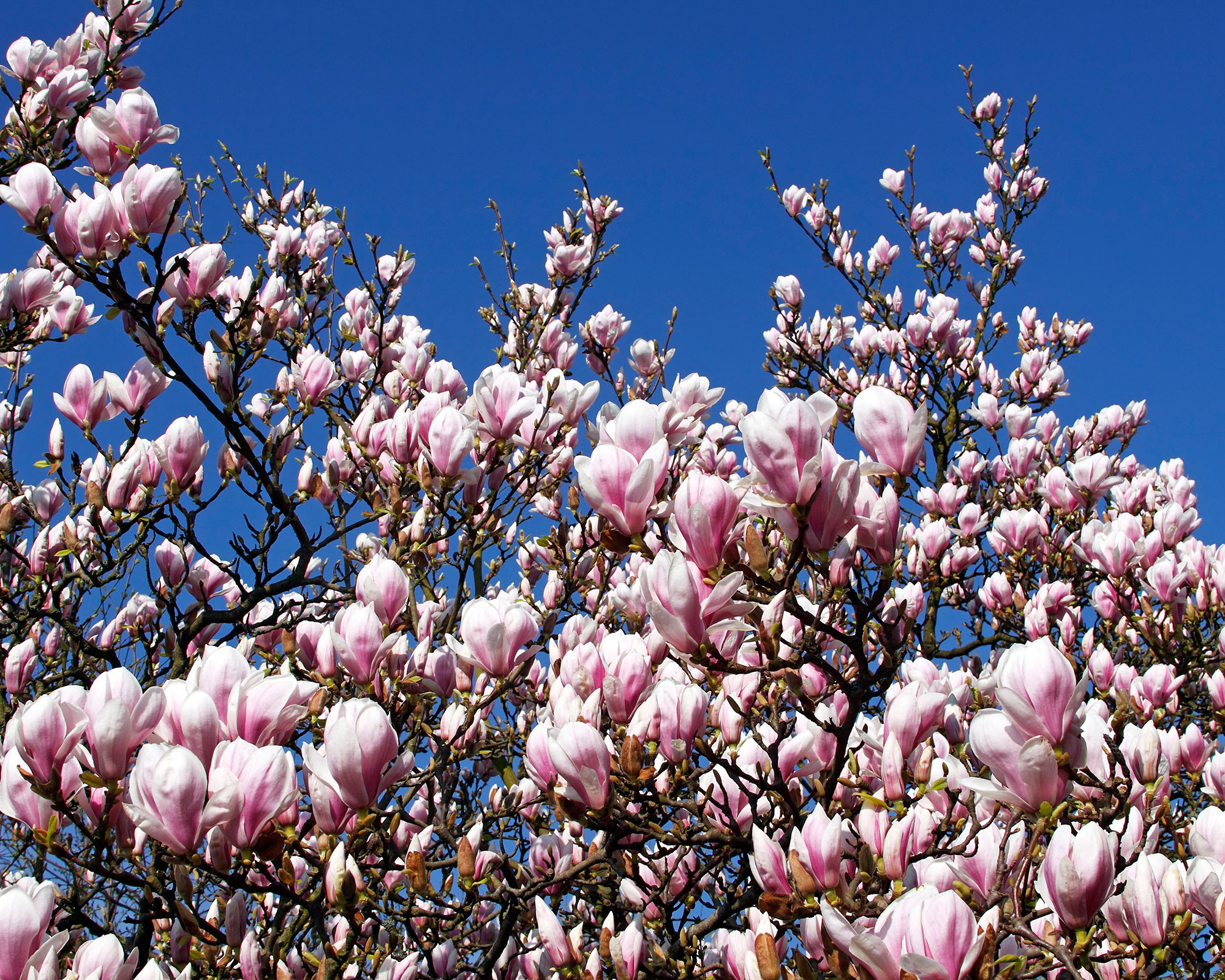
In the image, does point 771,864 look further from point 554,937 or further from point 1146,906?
point 554,937

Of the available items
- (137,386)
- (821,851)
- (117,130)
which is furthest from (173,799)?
(117,130)

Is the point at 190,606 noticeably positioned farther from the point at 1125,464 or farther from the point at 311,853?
the point at 1125,464

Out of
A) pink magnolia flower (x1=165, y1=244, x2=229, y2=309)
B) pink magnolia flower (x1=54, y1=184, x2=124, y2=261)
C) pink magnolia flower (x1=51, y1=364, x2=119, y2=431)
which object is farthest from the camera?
pink magnolia flower (x1=51, y1=364, x2=119, y2=431)

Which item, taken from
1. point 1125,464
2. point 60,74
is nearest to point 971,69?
point 1125,464

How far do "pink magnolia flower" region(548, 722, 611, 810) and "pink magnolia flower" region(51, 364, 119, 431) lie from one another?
2.26m

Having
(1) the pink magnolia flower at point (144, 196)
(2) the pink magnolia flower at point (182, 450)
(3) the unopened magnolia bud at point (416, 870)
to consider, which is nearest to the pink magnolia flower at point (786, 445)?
(3) the unopened magnolia bud at point (416, 870)

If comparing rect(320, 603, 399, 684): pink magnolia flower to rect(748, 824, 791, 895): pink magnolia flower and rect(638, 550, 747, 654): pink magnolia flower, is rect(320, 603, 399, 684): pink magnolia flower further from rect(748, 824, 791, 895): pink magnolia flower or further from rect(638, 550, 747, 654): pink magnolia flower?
rect(748, 824, 791, 895): pink magnolia flower

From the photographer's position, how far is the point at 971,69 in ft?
27.4

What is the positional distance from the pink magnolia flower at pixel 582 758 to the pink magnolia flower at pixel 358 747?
32 centimetres

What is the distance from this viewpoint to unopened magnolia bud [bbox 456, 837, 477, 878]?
1.95 m

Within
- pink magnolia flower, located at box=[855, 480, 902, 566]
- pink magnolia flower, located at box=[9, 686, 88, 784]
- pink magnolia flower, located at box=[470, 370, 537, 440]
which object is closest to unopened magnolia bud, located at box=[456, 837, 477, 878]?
pink magnolia flower, located at box=[9, 686, 88, 784]

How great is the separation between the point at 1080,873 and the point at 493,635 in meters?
1.32

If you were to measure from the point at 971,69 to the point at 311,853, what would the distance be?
8.94 m

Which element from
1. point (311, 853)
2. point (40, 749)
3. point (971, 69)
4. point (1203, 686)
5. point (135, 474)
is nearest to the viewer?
point (40, 749)
